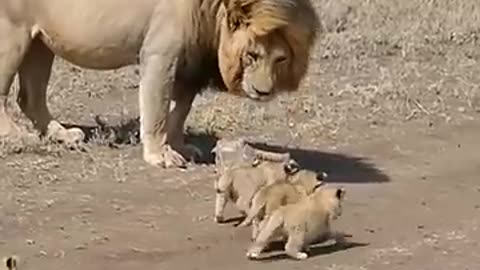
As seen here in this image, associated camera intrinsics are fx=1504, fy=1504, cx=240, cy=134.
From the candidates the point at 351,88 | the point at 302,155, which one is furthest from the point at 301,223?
the point at 351,88

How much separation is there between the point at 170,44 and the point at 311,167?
99cm

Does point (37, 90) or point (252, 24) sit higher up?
point (252, 24)

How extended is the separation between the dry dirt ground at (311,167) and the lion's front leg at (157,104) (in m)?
0.11

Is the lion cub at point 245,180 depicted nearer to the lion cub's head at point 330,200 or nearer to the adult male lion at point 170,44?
the lion cub's head at point 330,200

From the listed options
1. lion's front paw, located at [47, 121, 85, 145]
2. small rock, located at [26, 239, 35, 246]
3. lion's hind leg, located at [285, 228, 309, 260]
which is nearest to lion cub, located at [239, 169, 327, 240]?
lion's hind leg, located at [285, 228, 309, 260]

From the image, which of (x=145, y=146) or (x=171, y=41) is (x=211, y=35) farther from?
(x=145, y=146)

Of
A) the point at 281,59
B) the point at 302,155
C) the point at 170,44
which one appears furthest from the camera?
the point at 302,155

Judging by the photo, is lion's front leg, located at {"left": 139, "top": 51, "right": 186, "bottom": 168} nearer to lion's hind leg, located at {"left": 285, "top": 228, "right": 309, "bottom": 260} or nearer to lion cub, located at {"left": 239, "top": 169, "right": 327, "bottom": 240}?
lion cub, located at {"left": 239, "top": 169, "right": 327, "bottom": 240}

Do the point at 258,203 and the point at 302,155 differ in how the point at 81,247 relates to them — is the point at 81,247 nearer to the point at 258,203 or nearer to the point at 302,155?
the point at 258,203

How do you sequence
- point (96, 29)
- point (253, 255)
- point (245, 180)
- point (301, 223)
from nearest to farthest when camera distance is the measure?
point (301, 223) → point (253, 255) → point (245, 180) → point (96, 29)

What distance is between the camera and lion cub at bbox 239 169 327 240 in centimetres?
599

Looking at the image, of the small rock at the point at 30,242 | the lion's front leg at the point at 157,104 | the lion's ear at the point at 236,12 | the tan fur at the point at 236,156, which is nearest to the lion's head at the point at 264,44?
the lion's ear at the point at 236,12

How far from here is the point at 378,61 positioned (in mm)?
10906

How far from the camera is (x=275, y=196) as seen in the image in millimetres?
6012
